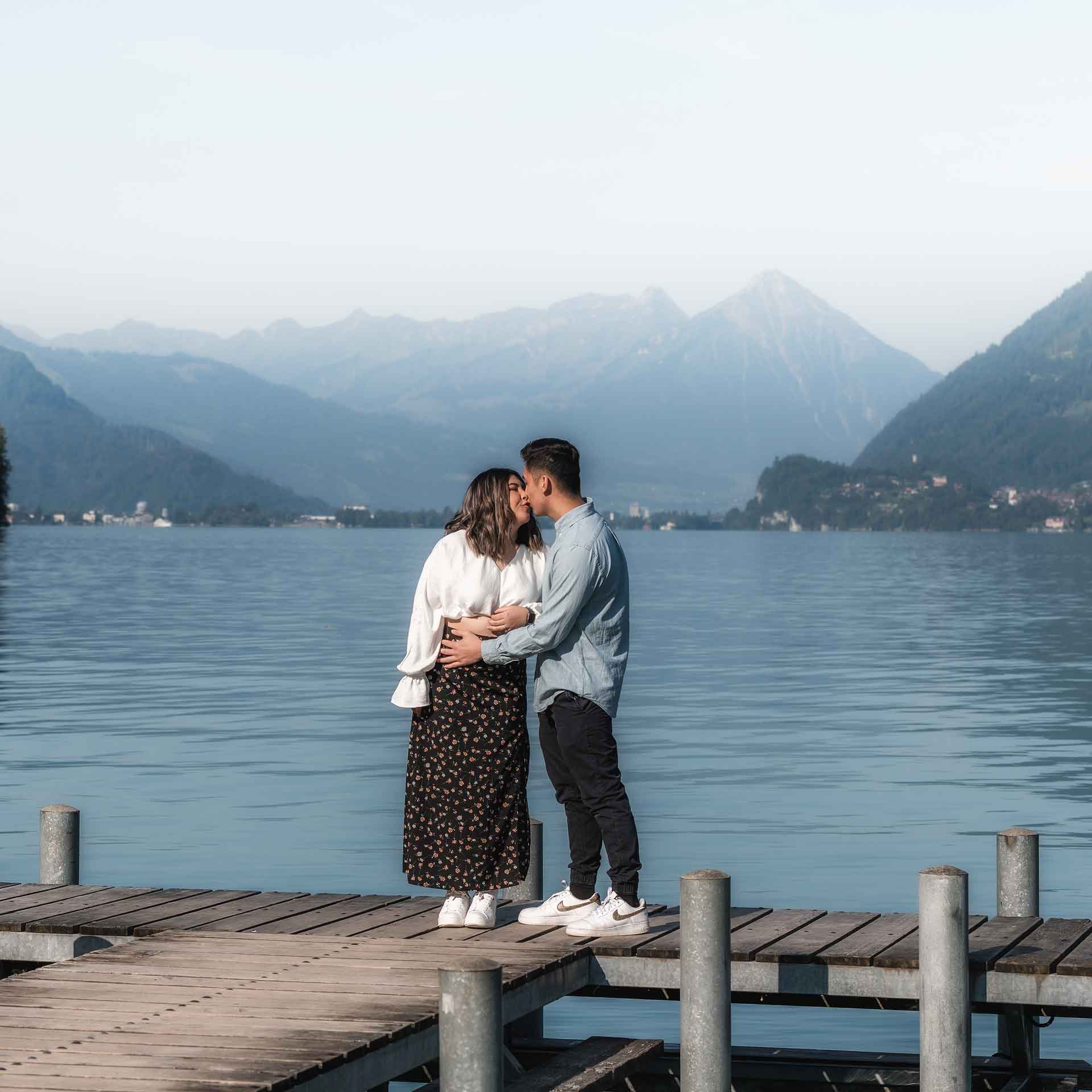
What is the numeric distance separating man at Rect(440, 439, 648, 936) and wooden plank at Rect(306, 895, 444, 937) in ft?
3.14

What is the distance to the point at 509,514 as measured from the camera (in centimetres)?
887

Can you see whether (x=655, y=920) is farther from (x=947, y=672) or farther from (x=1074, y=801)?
(x=947, y=672)

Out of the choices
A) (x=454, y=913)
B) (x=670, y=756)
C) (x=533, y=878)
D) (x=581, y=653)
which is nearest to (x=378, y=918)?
(x=454, y=913)

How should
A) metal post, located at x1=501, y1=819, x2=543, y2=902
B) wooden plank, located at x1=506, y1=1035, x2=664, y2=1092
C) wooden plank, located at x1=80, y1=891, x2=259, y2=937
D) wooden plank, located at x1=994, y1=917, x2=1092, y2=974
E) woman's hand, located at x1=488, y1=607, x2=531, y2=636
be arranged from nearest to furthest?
wooden plank, located at x1=506, y1=1035, x2=664, y2=1092 → wooden plank, located at x1=994, y1=917, x2=1092, y2=974 → woman's hand, located at x1=488, y1=607, x2=531, y2=636 → wooden plank, located at x1=80, y1=891, x2=259, y2=937 → metal post, located at x1=501, y1=819, x2=543, y2=902

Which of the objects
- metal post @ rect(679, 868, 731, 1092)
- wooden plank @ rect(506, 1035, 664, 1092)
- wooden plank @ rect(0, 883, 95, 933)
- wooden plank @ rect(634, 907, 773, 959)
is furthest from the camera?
wooden plank @ rect(0, 883, 95, 933)

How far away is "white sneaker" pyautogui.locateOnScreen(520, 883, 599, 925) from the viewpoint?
920 cm

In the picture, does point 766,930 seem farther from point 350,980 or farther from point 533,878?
point 350,980

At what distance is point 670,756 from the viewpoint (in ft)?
91.0

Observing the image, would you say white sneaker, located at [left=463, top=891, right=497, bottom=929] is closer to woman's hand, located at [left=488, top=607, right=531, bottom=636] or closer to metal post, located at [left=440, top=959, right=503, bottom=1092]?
woman's hand, located at [left=488, top=607, right=531, bottom=636]

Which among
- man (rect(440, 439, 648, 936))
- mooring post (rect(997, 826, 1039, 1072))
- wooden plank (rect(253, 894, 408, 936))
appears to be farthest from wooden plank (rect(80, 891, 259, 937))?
mooring post (rect(997, 826, 1039, 1072))

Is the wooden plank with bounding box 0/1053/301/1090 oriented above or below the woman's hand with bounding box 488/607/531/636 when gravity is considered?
below

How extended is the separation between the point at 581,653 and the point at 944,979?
7.42 ft

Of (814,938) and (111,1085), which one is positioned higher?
(111,1085)

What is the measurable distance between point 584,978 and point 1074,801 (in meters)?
16.2
